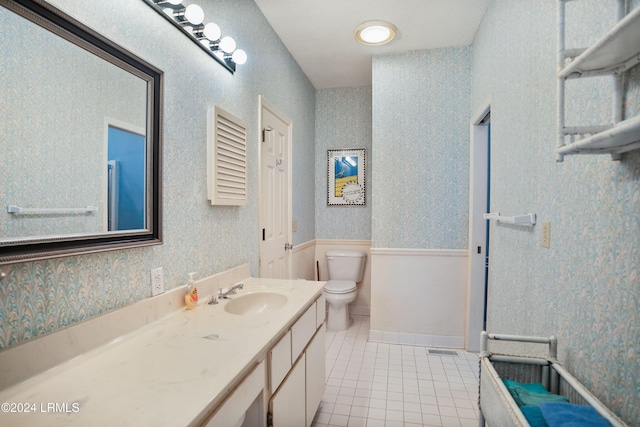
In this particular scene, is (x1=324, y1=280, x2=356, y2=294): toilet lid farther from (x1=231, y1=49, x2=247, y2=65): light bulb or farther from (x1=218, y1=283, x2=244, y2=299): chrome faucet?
(x1=231, y1=49, x2=247, y2=65): light bulb

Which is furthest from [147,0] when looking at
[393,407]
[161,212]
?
[393,407]

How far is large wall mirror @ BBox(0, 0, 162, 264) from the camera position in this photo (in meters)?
0.85

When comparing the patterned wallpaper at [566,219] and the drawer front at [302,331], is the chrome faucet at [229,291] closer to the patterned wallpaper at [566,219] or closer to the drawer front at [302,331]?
the drawer front at [302,331]

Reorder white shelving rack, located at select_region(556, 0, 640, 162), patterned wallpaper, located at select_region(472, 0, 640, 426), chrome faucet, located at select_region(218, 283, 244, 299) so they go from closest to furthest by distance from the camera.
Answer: white shelving rack, located at select_region(556, 0, 640, 162)
patterned wallpaper, located at select_region(472, 0, 640, 426)
chrome faucet, located at select_region(218, 283, 244, 299)

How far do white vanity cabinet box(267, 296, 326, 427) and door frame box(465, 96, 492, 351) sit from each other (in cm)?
156

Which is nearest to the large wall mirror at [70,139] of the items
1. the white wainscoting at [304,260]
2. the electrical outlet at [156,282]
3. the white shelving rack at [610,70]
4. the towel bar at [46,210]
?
the towel bar at [46,210]

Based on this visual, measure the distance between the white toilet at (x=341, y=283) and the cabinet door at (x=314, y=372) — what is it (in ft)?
4.31

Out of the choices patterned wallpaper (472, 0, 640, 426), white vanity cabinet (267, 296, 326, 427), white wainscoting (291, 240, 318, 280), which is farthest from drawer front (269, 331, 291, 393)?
white wainscoting (291, 240, 318, 280)

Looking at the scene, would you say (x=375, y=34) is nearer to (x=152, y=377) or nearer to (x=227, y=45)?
(x=227, y=45)

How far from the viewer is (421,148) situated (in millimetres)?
3002

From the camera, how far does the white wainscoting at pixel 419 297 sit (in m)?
2.96

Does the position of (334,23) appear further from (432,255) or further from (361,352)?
(361,352)

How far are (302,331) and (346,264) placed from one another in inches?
83.0

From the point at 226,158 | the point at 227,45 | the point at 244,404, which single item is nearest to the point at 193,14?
the point at 227,45
